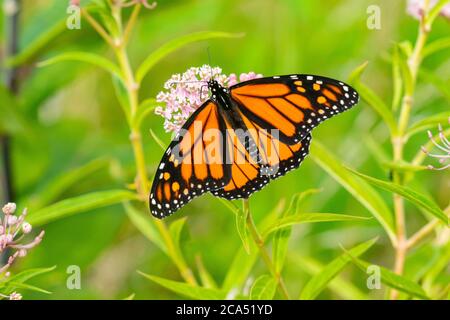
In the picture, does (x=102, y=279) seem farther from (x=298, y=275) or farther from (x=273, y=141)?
(x=273, y=141)

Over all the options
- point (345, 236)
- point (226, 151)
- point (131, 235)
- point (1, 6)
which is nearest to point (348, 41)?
point (345, 236)

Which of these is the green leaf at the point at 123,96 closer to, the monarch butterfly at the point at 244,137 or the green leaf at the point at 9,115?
the monarch butterfly at the point at 244,137

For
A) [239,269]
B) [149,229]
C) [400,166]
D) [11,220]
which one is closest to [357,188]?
[400,166]

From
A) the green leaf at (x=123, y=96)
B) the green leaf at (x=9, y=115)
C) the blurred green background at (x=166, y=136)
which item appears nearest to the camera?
the green leaf at (x=123, y=96)

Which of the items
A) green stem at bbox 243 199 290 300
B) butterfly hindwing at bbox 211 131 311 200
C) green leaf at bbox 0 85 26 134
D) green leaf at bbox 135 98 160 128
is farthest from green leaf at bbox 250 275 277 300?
green leaf at bbox 0 85 26 134

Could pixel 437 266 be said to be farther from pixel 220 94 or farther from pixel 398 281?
pixel 220 94

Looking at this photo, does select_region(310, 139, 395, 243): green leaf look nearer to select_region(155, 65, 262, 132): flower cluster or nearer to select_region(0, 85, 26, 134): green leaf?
select_region(155, 65, 262, 132): flower cluster

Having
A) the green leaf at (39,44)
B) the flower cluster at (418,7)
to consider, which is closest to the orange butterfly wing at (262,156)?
the flower cluster at (418,7)
